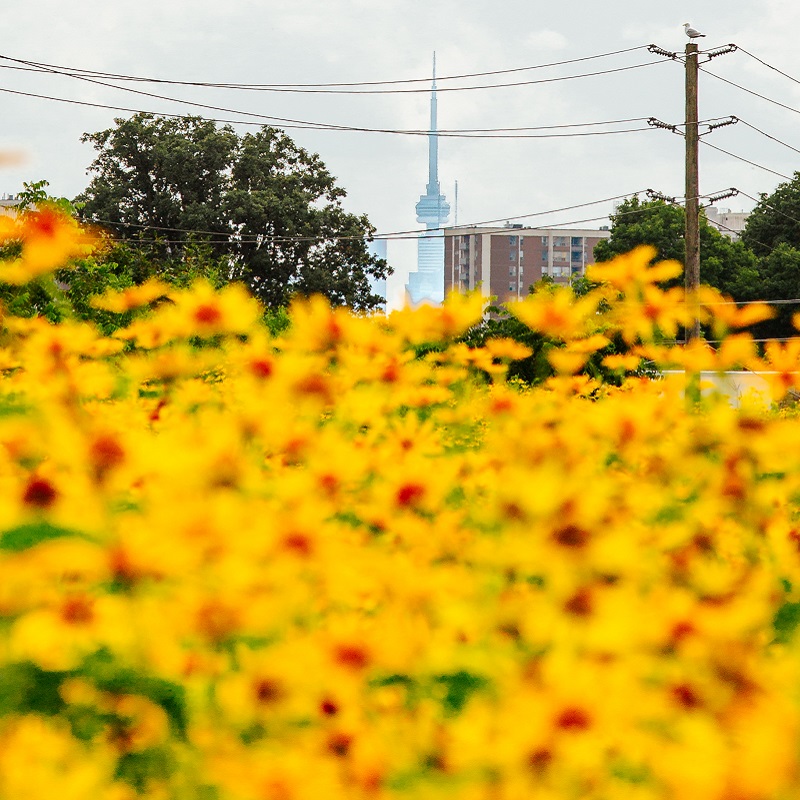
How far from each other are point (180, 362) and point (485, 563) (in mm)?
606

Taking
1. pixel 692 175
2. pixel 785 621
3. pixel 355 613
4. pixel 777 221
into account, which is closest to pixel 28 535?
pixel 355 613

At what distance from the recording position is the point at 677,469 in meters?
1.42

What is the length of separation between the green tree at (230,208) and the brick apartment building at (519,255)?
1909 inches

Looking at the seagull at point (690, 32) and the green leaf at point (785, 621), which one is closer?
the green leaf at point (785, 621)

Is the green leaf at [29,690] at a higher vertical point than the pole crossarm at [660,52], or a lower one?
lower

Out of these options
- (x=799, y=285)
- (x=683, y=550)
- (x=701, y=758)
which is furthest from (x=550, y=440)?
(x=799, y=285)

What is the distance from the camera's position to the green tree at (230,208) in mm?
29172

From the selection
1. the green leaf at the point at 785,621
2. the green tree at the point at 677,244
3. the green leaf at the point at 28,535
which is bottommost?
the green leaf at the point at 785,621

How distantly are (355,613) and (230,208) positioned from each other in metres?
29.1

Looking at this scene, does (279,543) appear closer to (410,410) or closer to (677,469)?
(677,469)

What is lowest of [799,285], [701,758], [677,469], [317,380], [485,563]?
[701,758]

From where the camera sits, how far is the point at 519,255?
80.6 meters

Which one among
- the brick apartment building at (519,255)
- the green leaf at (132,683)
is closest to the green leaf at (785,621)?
the green leaf at (132,683)

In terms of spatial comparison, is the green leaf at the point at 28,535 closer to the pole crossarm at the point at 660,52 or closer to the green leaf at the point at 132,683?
the green leaf at the point at 132,683
